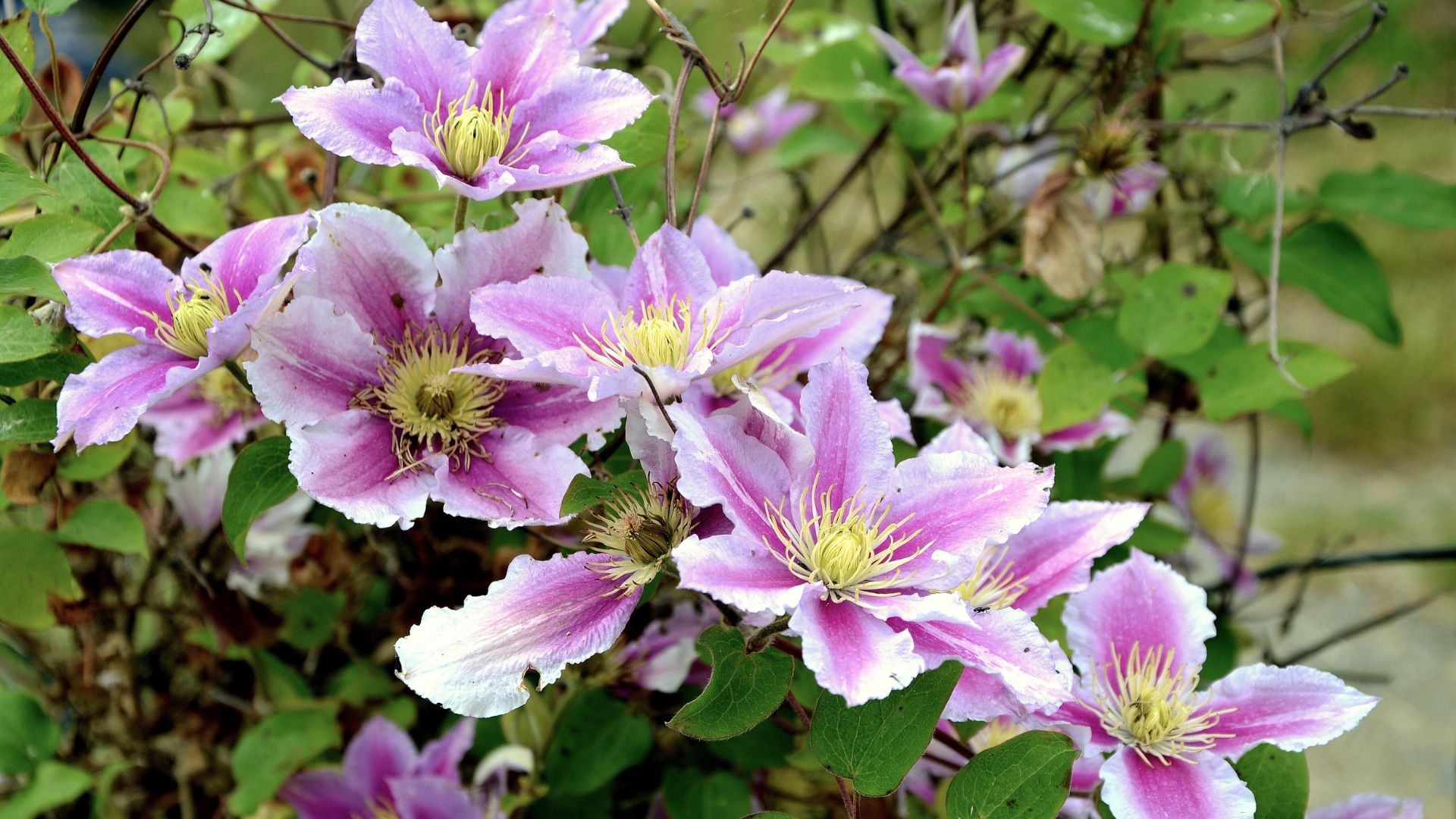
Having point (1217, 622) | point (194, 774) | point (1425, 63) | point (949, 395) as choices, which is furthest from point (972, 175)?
point (1425, 63)

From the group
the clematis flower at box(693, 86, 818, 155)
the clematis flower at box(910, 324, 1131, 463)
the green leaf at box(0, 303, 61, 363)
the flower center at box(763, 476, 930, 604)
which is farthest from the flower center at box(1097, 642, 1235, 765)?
the clematis flower at box(693, 86, 818, 155)

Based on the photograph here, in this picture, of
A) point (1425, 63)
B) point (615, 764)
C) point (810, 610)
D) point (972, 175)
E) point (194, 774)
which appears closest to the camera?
point (810, 610)

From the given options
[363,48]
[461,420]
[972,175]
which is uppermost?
[363,48]

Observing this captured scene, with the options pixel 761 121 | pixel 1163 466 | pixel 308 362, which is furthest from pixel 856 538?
pixel 761 121

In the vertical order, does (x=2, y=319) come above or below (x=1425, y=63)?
above

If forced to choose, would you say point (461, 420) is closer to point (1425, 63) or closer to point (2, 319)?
point (2, 319)

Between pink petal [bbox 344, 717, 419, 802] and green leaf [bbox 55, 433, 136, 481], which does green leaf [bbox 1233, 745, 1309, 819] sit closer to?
pink petal [bbox 344, 717, 419, 802]
